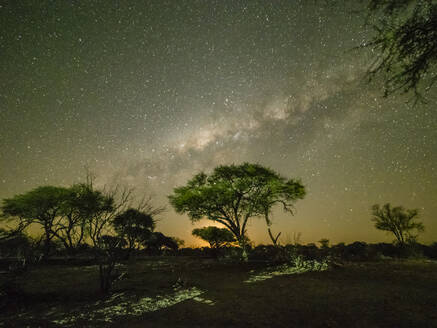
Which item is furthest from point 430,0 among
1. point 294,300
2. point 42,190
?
point 42,190

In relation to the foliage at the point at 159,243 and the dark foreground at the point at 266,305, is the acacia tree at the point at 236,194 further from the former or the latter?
the foliage at the point at 159,243

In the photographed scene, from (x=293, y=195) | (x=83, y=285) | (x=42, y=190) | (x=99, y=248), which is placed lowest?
(x=83, y=285)

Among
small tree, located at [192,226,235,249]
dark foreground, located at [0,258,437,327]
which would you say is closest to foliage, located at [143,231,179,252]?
small tree, located at [192,226,235,249]

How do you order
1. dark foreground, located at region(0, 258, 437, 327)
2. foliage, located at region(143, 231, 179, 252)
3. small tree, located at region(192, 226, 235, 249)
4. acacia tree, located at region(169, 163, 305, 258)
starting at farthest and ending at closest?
foliage, located at region(143, 231, 179, 252)
small tree, located at region(192, 226, 235, 249)
acacia tree, located at region(169, 163, 305, 258)
dark foreground, located at region(0, 258, 437, 327)

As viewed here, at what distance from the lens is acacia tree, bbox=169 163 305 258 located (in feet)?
62.6

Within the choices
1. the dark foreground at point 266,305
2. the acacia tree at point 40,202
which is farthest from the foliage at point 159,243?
the dark foreground at point 266,305

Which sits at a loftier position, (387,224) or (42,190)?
(42,190)

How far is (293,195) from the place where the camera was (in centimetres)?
1980

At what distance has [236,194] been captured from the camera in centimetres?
1961

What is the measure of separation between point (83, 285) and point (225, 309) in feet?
23.7

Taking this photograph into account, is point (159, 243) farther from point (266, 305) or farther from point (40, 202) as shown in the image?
point (266, 305)

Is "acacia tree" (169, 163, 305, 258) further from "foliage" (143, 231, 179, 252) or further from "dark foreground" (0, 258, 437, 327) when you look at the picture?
"foliage" (143, 231, 179, 252)

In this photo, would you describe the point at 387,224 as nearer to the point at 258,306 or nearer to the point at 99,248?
the point at 258,306

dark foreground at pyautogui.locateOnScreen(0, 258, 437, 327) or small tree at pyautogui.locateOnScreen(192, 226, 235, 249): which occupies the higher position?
small tree at pyautogui.locateOnScreen(192, 226, 235, 249)
